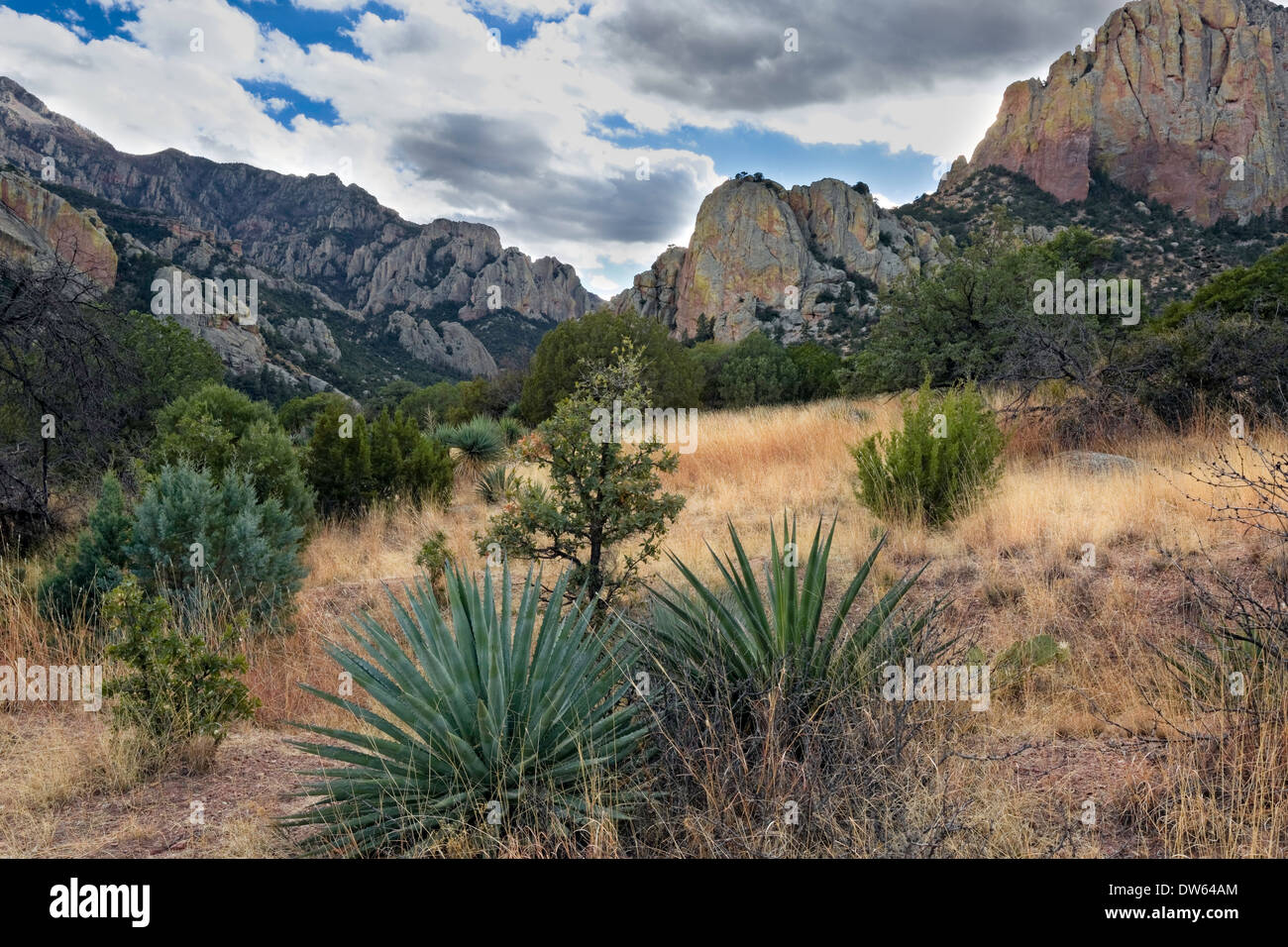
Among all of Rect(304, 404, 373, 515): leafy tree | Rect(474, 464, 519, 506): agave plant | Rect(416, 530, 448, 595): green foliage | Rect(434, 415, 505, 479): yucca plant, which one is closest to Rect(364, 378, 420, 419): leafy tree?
Rect(434, 415, 505, 479): yucca plant

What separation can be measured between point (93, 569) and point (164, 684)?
3.06 meters

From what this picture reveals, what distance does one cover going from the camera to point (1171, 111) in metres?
85.7

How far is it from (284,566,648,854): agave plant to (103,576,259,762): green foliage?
1.68 metres

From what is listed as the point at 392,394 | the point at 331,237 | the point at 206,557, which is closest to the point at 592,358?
the point at 206,557

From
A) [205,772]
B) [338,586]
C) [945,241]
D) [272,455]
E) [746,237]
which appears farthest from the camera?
[746,237]

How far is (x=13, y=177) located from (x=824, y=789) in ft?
175

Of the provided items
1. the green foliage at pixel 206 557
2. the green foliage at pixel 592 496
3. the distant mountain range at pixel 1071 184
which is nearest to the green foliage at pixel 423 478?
the green foliage at pixel 206 557

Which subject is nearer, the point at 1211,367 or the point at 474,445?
the point at 1211,367

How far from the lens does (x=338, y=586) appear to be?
714 cm

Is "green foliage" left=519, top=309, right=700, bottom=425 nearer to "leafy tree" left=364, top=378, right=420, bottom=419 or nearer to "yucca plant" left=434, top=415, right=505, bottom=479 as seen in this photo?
"yucca plant" left=434, top=415, right=505, bottom=479

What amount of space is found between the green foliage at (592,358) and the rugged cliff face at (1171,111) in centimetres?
7623

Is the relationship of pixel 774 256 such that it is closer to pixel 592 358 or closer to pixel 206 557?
pixel 592 358
